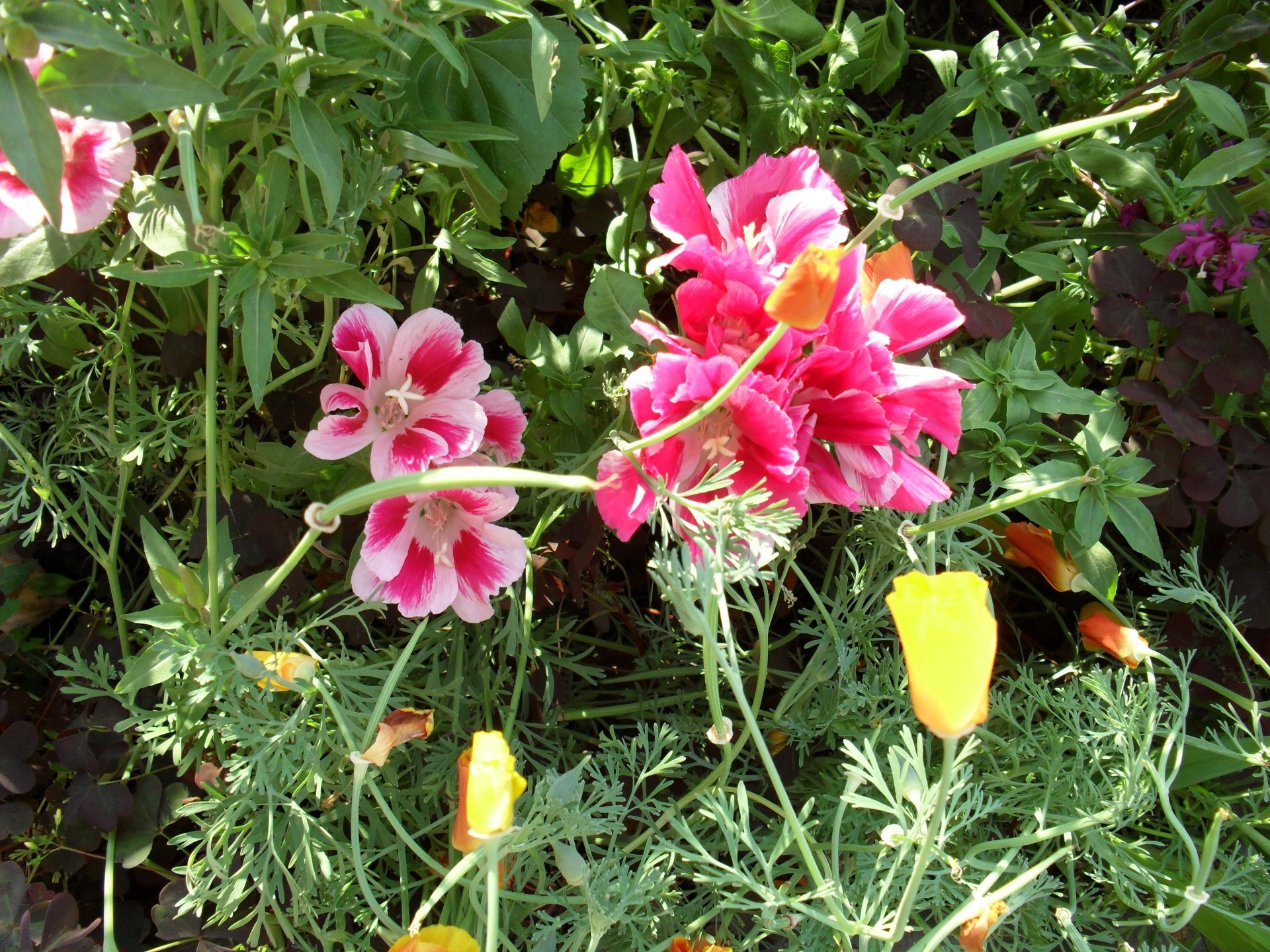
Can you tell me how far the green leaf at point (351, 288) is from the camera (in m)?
0.59

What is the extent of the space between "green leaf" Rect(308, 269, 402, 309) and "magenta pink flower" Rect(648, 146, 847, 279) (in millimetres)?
167

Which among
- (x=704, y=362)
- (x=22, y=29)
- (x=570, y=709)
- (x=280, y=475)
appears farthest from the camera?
(x=570, y=709)

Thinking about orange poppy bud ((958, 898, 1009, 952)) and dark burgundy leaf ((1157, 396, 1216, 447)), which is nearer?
orange poppy bud ((958, 898, 1009, 952))

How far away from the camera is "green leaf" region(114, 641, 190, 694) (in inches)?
24.6

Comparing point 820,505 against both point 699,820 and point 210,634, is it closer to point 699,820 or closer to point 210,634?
point 699,820

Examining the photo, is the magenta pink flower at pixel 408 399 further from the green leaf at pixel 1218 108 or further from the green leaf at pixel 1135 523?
the green leaf at pixel 1218 108

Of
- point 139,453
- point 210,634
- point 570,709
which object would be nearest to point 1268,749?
point 570,709

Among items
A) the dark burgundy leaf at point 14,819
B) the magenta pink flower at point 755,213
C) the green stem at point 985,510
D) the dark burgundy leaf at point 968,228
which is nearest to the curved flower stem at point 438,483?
the magenta pink flower at point 755,213

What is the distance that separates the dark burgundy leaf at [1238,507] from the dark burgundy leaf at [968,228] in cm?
31

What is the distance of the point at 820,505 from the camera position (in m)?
0.88

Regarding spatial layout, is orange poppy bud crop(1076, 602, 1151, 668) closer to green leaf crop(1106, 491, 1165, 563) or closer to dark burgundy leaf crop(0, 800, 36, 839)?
green leaf crop(1106, 491, 1165, 563)

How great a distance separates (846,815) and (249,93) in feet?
2.18

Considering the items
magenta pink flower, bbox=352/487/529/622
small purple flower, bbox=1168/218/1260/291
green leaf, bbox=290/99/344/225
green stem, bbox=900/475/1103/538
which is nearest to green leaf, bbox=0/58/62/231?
green leaf, bbox=290/99/344/225

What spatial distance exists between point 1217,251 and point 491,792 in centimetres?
75
